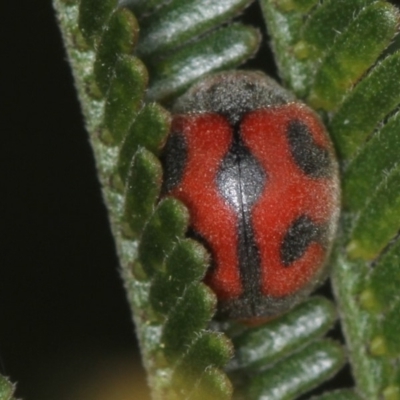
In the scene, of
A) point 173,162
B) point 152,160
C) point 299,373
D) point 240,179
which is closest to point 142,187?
point 152,160

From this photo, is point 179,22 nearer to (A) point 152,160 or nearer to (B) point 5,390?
(A) point 152,160

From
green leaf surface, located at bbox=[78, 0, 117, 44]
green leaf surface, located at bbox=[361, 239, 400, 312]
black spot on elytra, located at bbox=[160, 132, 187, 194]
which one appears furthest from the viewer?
green leaf surface, located at bbox=[361, 239, 400, 312]

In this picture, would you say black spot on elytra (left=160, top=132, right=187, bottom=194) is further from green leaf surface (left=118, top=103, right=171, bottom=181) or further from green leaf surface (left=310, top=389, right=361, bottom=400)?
green leaf surface (left=310, top=389, right=361, bottom=400)

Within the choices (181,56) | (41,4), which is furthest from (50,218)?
(181,56)

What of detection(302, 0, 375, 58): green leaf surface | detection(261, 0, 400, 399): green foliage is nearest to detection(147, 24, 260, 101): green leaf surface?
detection(261, 0, 400, 399): green foliage

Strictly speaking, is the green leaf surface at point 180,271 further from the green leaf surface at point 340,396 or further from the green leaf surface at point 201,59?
the green leaf surface at point 201,59

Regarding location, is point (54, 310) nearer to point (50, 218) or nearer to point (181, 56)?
point (50, 218)
